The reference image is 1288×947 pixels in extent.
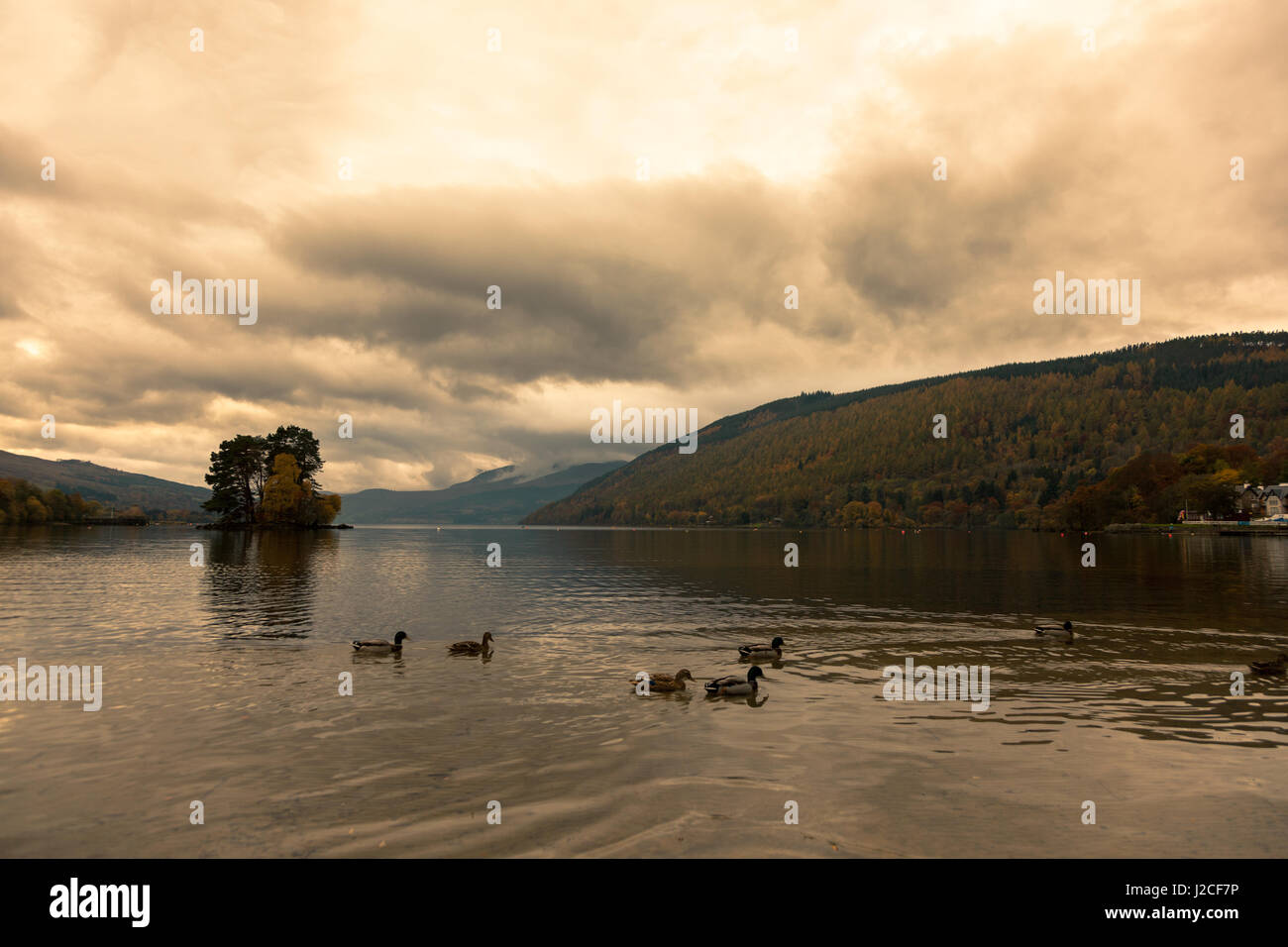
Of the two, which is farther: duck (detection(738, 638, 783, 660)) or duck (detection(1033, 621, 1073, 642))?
duck (detection(1033, 621, 1073, 642))

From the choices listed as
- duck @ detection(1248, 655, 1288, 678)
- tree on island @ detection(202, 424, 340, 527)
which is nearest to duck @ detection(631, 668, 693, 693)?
duck @ detection(1248, 655, 1288, 678)

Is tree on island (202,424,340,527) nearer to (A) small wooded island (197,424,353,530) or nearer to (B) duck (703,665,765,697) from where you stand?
(A) small wooded island (197,424,353,530)

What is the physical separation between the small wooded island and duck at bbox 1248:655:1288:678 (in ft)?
627

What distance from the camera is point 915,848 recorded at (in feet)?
35.5

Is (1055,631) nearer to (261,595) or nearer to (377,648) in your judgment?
(377,648)

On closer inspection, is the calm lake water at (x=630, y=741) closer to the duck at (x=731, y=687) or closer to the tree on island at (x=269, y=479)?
the duck at (x=731, y=687)

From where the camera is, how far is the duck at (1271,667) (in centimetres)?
2352

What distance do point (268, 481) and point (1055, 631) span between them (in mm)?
190938

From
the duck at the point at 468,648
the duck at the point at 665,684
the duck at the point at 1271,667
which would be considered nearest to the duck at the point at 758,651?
the duck at the point at 665,684

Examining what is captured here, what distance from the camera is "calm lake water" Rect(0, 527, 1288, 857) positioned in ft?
37.6

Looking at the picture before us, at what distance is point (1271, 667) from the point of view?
2353 centimetres

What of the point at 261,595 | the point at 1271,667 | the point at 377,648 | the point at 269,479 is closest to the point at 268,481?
the point at 269,479
